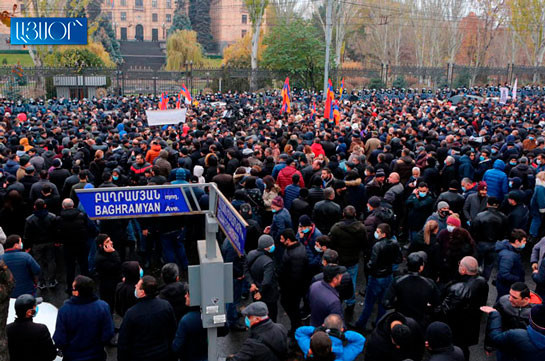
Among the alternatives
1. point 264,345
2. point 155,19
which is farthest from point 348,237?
point 155,19

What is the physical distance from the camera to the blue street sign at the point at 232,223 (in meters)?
3.56

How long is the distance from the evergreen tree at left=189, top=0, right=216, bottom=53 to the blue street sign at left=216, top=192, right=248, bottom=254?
82817 mm

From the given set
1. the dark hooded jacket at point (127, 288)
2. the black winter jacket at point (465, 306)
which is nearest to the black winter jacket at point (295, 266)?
the black winter jacket at point (465, 306)

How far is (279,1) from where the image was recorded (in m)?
56.8

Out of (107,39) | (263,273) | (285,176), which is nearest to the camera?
(263,273)

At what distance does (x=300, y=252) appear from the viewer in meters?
6.70

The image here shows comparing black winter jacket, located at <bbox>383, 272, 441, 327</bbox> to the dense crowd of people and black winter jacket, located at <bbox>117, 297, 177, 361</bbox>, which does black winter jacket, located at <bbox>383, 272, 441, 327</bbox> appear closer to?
the dense crowd of people

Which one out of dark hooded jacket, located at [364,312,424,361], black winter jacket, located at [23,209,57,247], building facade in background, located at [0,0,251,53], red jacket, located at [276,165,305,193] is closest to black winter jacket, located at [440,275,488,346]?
dark hooded jacket, located at [364,312,424,361]

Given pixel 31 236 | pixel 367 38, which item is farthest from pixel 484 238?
pixel 367 38

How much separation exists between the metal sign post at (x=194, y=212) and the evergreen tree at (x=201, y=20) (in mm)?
82637

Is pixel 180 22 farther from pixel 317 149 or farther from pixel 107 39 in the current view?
pixel 317 149

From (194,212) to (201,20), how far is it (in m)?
85.0

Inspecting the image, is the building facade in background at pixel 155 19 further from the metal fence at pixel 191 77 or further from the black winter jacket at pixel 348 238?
the black winter jacket at pixel 348 238

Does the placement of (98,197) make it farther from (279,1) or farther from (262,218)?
(279,1)
